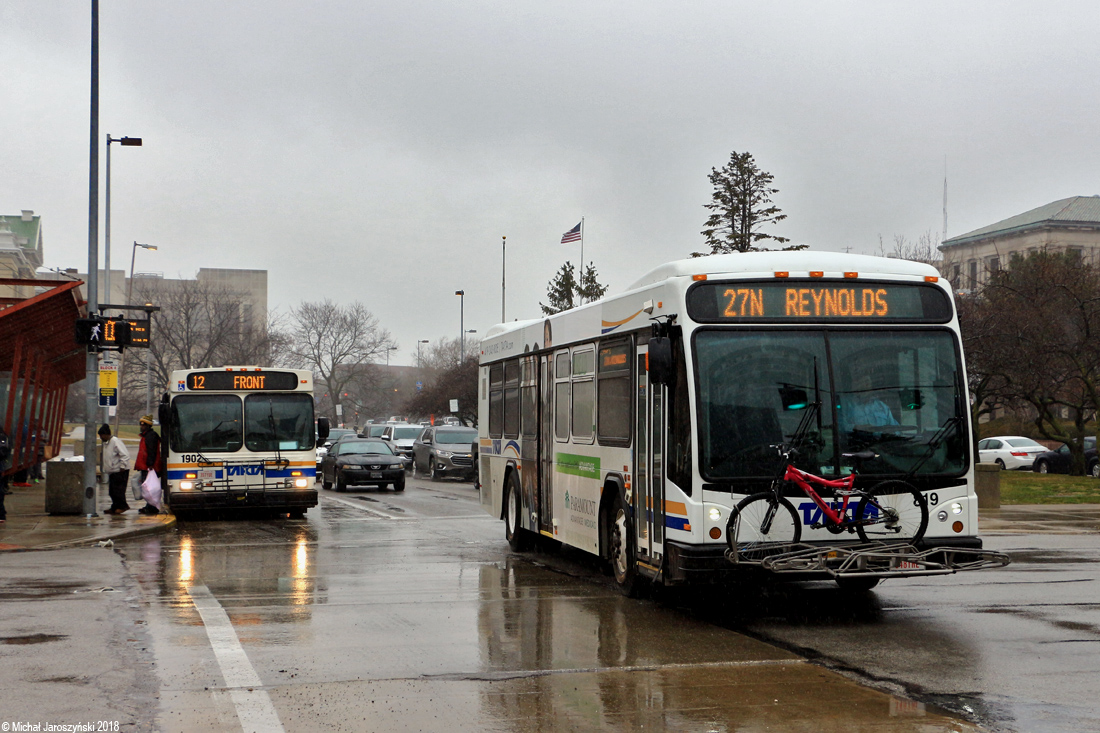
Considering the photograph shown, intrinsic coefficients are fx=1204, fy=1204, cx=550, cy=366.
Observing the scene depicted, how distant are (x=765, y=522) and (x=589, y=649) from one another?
71.5 inches

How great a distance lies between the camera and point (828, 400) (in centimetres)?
981

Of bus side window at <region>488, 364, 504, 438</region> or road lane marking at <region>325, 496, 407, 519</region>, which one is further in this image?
road lane marking at <region>325, 496, 407, 519</region>

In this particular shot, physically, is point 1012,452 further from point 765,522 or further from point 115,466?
point 765,522

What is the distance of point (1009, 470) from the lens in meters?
41.4

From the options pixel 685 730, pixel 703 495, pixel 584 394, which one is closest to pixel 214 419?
pixel 584 394

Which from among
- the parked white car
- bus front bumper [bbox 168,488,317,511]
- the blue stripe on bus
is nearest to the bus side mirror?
bus front bumper [bbox 168,488,317,511]

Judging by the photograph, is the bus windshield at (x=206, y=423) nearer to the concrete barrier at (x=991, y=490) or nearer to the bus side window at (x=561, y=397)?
the bus side window at (x=561, y=397)

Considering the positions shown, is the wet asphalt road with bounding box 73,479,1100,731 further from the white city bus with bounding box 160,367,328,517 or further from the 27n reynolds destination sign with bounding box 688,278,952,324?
the white city bus with bounding box 160,367,328,517

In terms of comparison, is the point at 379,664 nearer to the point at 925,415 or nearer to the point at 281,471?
the point at 925,415

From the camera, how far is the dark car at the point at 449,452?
3753cm

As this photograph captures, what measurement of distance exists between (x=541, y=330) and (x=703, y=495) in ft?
17.7

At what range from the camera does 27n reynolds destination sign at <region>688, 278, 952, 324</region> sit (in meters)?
9.98

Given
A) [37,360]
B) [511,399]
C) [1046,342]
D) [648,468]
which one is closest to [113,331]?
[37,360]

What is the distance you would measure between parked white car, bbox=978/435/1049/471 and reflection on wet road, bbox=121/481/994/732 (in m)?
32.2
